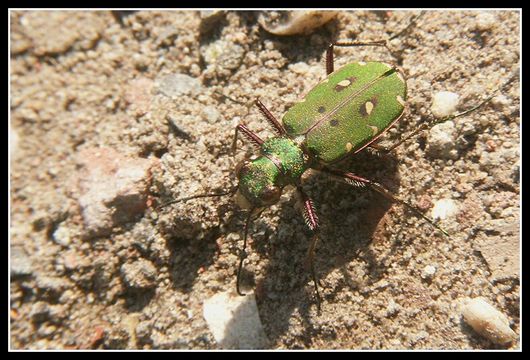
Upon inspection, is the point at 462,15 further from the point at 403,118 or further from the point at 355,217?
the point at 355,217

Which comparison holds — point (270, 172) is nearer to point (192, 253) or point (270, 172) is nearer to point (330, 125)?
point (330, 125)

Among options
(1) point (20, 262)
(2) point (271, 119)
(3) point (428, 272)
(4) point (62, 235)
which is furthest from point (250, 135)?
(1) point (20, 262)

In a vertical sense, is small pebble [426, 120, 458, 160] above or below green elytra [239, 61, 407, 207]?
below

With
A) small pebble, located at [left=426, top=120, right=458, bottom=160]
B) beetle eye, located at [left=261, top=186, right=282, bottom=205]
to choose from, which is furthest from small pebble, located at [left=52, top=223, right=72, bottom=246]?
small pebble, located at [left=426, top=120, right=458, bottom=160]

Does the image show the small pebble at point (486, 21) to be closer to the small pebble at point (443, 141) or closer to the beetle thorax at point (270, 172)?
the small pebble at point (443, 141)

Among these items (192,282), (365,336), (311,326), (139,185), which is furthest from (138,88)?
(365,336)

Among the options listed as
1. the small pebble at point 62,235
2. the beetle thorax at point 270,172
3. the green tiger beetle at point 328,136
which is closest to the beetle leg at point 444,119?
the green tiger beetle at point 328,136

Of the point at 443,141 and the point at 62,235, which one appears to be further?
the point at 62,235

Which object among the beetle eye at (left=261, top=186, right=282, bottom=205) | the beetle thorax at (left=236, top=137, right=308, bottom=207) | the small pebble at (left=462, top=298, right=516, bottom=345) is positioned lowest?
the small pebble at (left=462, top=298, right=516, bottom=345)

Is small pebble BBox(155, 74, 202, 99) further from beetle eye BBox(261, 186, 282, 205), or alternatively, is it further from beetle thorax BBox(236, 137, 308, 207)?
beetle eye BBox(261, 186, 282, 205)
